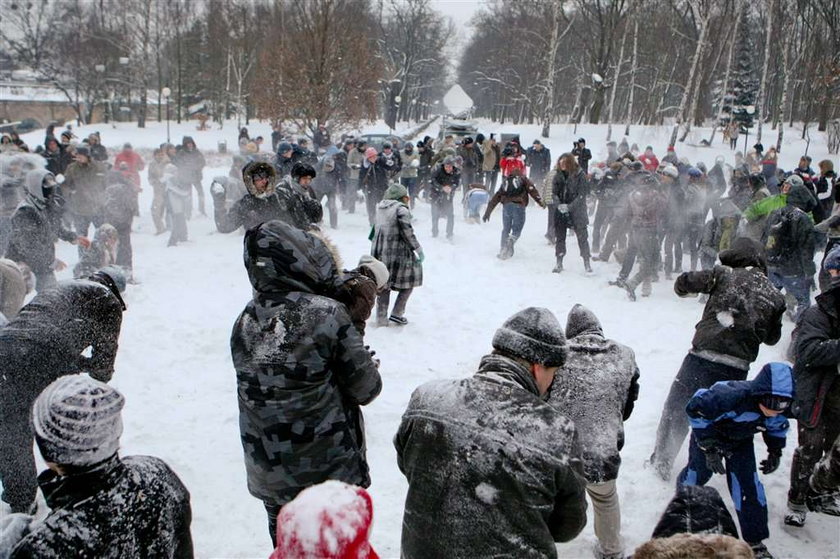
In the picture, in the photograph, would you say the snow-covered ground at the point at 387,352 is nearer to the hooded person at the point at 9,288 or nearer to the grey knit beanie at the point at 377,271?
the hooded person at the point at 9,288

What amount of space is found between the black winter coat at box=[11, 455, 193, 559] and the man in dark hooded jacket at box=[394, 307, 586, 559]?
0.82m

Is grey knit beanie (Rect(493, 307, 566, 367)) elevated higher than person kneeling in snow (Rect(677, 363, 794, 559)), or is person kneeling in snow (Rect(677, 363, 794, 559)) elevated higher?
grey knit beanie (Rect(493, 307, 566, 367))

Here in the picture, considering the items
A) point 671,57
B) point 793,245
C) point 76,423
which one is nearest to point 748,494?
point 76,423

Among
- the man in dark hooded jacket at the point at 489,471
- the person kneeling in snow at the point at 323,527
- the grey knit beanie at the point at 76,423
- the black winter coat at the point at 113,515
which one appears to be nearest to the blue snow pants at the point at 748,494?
the man in dark hooded jacket at the point at 489,471

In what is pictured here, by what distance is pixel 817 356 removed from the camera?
376cm

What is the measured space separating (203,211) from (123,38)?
1555 inches

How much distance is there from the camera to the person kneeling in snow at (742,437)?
3.48m

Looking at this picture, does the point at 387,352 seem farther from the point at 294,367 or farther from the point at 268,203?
the point at 294,367

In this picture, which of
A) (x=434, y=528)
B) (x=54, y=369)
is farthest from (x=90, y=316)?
(x=434, y=528)

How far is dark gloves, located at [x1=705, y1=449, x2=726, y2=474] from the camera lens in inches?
144

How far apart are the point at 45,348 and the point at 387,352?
154 inches

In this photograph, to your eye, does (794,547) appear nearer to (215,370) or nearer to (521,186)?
(215,370)

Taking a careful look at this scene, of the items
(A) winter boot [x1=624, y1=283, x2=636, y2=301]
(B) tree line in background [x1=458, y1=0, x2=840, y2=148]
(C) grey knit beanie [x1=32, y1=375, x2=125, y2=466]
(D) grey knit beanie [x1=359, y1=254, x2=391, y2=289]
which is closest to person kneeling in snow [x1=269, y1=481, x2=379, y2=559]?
(C) grey knit beanie [x1=32, y1=375, x2=125, y2=466]

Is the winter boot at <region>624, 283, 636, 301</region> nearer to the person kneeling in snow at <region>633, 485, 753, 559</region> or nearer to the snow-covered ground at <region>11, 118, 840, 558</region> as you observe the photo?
the snow-covered ground at <region>11, 118, 840, 558</region>
